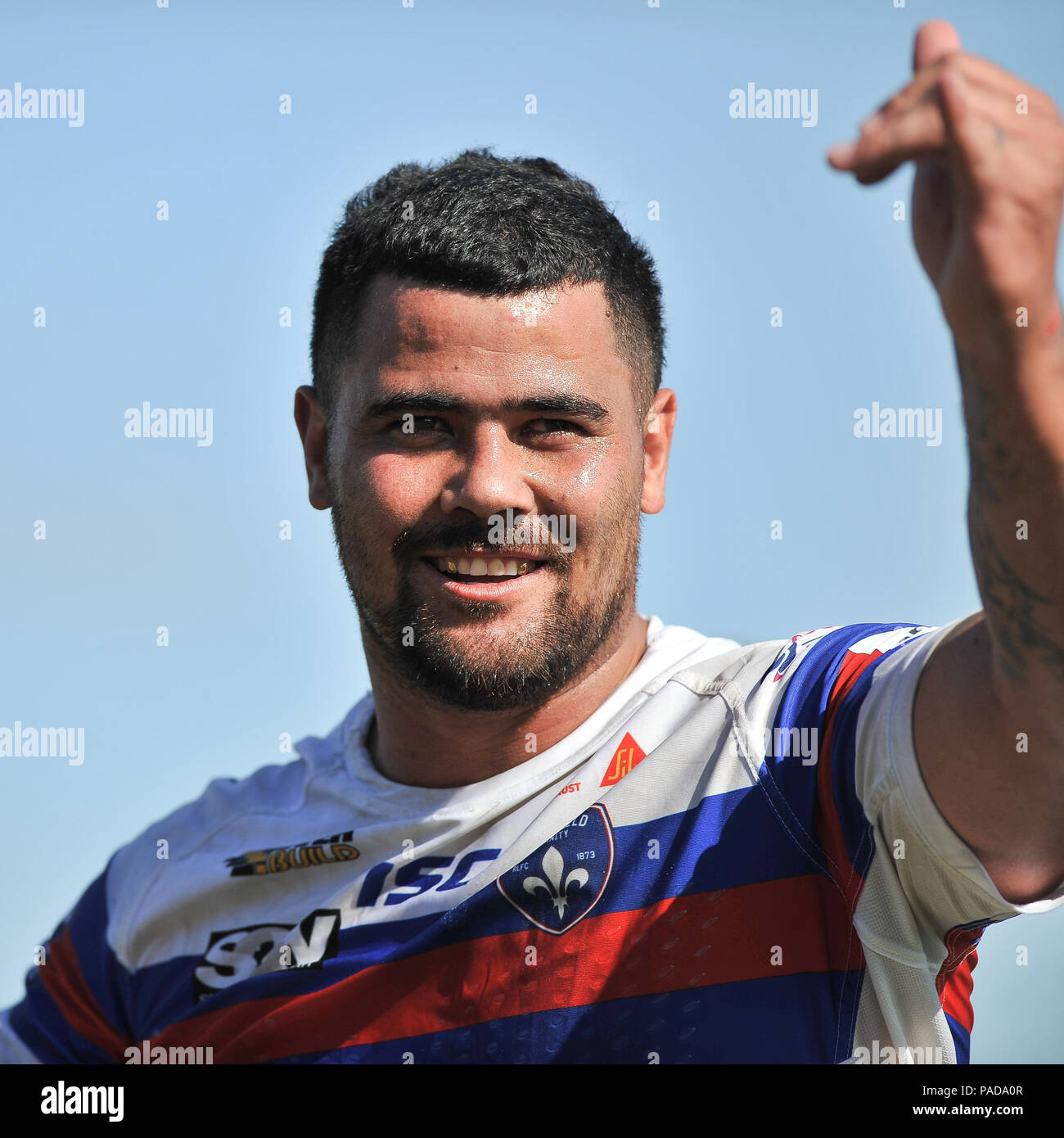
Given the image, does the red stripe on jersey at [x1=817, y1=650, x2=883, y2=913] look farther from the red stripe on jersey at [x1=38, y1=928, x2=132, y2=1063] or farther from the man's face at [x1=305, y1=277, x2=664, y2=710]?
the red stripe on jersey at [x1=38, y1=928, x2=132, y2=1063]

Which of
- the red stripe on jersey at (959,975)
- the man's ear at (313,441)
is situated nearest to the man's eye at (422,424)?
the man's ear at (313,441)

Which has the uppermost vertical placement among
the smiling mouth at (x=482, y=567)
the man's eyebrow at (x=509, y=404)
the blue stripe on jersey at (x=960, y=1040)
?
the man's eyebrow at (x=509, y=404)

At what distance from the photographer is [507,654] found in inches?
107

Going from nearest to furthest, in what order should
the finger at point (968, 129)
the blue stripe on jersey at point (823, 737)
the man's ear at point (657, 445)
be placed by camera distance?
the finger at point (968, 129) < the blue stripe on jersey at point (823, 737) < the man's ear at point (657, 445)

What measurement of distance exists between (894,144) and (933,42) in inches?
8.0

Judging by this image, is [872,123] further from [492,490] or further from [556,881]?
[556,881]

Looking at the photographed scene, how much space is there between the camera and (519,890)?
240 cm

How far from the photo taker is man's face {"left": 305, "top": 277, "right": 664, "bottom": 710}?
2639mm

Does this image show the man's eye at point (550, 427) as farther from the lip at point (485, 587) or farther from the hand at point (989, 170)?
the hand at point (989, 170)

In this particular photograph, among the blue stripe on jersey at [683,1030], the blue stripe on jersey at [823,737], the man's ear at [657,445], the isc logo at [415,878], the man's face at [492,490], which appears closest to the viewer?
the blue stripe on jersey at [823,737]

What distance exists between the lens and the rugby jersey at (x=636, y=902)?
2.05m

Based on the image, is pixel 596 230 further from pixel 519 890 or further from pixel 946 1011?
pixel 946 1011

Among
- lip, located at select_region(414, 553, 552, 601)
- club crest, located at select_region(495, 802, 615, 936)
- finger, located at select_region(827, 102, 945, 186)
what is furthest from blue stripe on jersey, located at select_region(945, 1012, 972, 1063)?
finger, located at select_region(827, 102, 945, 186)
